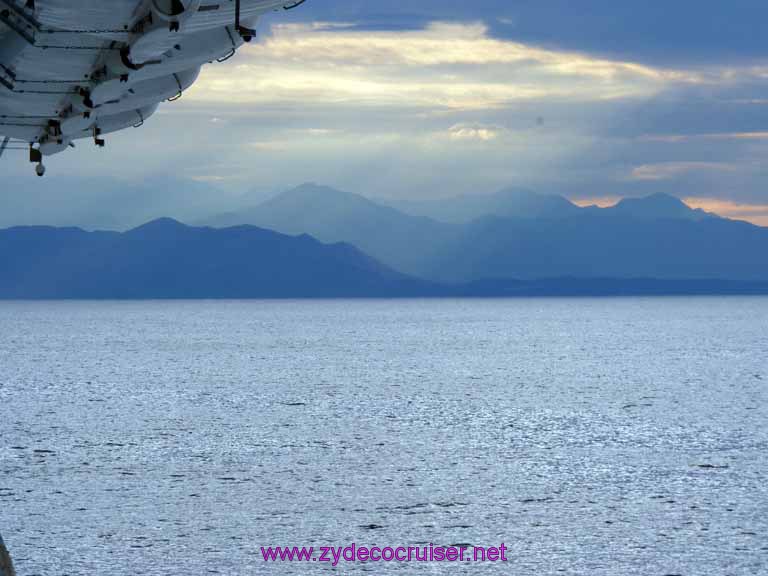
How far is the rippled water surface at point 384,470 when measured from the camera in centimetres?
3406

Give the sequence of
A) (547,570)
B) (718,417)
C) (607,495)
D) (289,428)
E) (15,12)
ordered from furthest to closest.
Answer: (718,417) < (289,428) < (607,495) < (547,570) < (15,12)

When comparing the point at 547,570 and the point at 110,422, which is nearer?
the point at 547,570

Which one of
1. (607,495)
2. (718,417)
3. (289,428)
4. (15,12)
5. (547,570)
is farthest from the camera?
(718,417)

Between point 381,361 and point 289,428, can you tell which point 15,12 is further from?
point 381,361

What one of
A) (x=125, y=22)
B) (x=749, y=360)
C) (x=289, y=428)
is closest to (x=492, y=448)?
(x=289, y=428)

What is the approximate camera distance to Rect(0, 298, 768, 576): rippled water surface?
3406 cm

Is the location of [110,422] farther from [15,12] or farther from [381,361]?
[381,361]

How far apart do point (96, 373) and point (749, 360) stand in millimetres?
81702

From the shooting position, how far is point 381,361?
13438 cm

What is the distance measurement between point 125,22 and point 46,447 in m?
45.6

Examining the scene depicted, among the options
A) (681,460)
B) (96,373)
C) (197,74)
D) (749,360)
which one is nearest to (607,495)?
(681,460)

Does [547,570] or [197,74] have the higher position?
[197,74]

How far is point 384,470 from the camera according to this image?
4953 centimetres

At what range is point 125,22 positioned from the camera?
15297 millimetres
